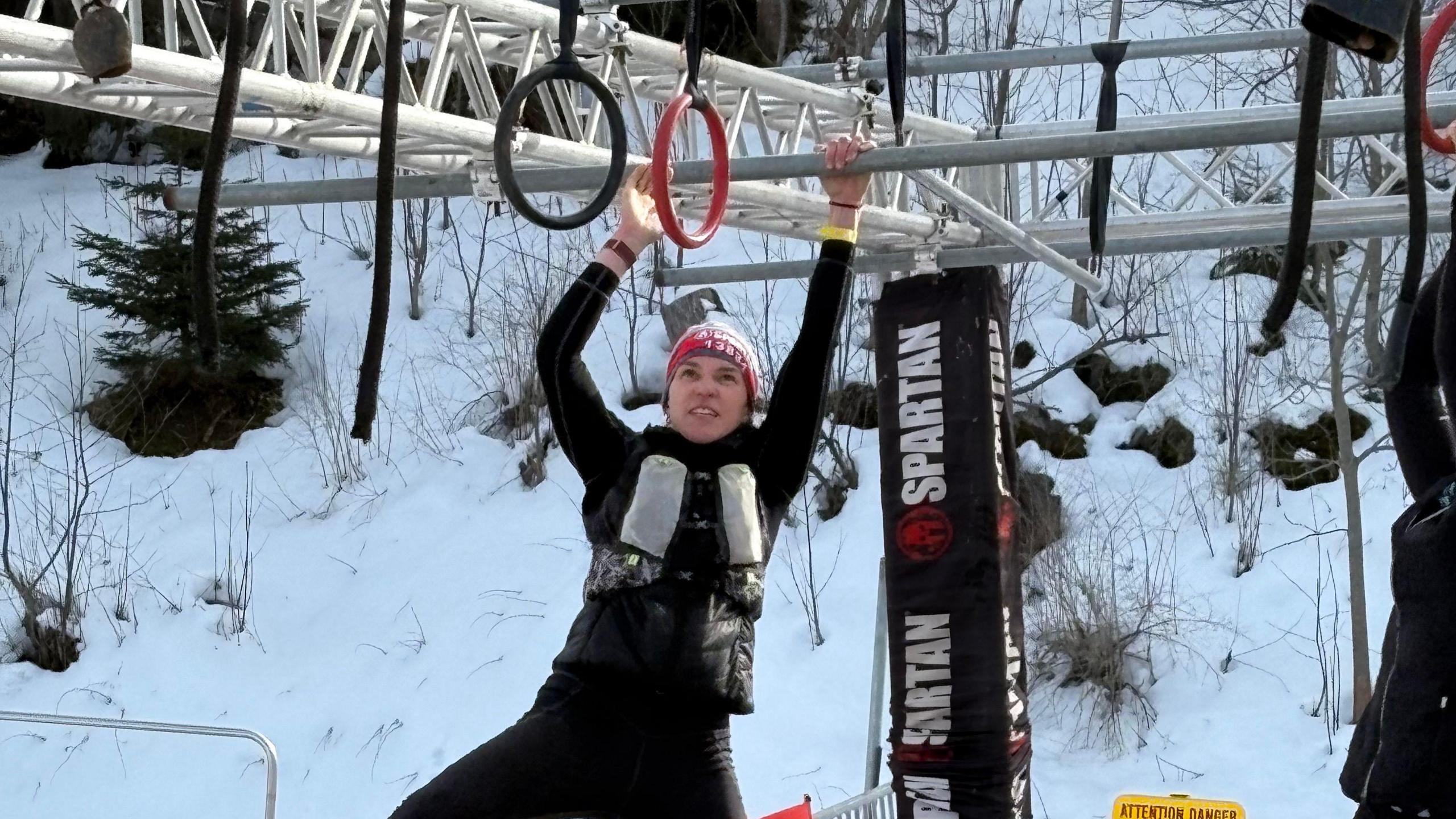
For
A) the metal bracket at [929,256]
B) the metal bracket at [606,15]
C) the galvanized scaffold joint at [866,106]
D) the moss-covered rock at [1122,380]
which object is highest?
the metal bracket at [606,15]

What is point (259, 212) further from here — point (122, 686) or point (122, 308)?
point (122, 686)

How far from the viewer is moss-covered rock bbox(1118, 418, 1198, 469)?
35.2ft

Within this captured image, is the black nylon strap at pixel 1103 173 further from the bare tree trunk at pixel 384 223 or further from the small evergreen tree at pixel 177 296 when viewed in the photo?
the small evergreen tree at pixel 177 296

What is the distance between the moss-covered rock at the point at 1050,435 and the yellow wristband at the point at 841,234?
7.84 meters

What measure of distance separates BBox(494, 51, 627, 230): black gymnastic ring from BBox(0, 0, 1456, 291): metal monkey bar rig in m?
0.63

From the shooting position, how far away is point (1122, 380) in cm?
1136

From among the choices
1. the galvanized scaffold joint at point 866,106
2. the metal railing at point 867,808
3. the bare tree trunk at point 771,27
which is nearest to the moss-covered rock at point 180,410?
the bare tree trunk at point 771,27

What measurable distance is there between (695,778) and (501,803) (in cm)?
34

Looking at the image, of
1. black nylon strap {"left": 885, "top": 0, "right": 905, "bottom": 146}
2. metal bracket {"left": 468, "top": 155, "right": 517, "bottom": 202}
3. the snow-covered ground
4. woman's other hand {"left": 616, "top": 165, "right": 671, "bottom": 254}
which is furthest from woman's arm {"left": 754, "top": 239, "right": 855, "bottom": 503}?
the snow-covered ground

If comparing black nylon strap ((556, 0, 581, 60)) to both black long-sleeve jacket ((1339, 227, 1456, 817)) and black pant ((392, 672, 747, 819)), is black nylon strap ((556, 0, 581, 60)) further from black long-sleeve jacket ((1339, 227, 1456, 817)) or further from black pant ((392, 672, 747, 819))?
black long-sleeve jacket ((1339, 227, 1456, 817))

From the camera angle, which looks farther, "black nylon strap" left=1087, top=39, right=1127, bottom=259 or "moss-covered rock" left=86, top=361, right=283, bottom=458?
"moss-covered rock" left=86, top=361, right=283, bottom=458

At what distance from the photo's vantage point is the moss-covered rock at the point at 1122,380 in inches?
444

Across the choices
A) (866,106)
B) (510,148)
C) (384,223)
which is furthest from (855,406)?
(384,223)

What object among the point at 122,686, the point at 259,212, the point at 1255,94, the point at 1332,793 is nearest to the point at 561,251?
the point at 259,212
